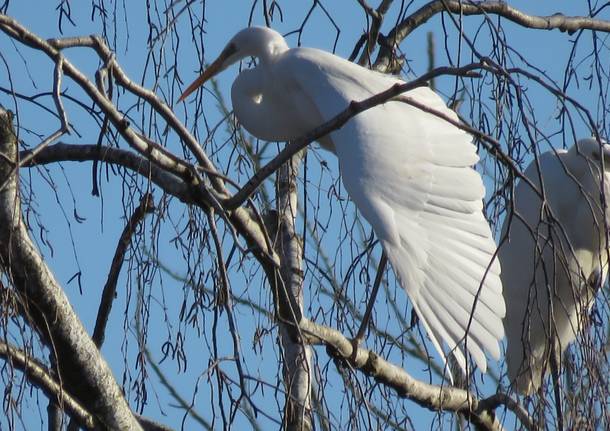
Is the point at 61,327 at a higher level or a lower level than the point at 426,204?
lower

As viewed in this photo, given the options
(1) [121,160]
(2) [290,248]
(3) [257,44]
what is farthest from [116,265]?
(3) [257,44]

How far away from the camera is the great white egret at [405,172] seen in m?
2.44

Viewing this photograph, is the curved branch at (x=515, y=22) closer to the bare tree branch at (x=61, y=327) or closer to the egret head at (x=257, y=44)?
the egret head at (x=257, y=44)

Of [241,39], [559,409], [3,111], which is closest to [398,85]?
[559,409]

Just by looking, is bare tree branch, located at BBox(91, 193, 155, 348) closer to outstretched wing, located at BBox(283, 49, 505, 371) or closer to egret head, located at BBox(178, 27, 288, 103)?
outstretched wing, located at BBox(283, 49, 505, 371)

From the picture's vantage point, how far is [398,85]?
1980 millimetres

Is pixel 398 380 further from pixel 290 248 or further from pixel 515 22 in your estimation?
pixel 515 22

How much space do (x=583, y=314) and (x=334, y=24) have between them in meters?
1.25

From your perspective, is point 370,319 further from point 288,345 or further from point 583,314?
point 583,314

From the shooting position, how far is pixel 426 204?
2.88 meters

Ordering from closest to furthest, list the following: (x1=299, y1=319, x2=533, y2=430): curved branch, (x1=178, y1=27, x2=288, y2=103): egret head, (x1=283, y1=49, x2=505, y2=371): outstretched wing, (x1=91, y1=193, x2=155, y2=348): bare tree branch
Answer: (x1=283, y1=49, x2=505, y2=371): outstretched wing < (x1=91, y1=193, x2=155, y2=348): bare tree branch < (x1=299, y1=319, x2=533, y2=430): curved branch < (x1=178, y1=27, x2=288, y2=103): egret head

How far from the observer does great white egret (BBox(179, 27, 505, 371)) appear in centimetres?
244

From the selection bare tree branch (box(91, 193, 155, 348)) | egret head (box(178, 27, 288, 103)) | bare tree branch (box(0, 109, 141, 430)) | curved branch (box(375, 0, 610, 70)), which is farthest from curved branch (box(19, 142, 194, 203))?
egret head (box(178, 27, 288, 103))

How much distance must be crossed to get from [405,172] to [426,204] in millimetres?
181
